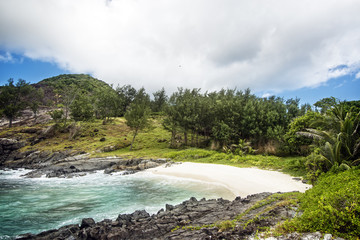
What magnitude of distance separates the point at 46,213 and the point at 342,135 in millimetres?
22106

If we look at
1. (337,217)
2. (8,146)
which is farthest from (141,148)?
(337,217)

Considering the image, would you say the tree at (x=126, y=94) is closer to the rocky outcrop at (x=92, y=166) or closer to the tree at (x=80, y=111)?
the tree at (x=80, y=111)

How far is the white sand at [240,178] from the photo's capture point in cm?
1380

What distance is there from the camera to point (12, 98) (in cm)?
6038

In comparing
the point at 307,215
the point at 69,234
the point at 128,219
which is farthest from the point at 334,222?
the point at 69,234

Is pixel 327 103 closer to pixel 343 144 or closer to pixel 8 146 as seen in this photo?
pixel 343 144

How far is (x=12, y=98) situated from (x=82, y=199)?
227ft

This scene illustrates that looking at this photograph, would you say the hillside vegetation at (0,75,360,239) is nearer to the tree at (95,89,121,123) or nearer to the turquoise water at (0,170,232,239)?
the tree at (95,89,121,123)

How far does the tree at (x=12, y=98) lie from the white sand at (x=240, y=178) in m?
59.2

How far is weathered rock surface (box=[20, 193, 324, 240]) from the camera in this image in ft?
19.8

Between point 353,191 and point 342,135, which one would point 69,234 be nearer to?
point 353,191

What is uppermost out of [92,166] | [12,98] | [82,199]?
[12,98]

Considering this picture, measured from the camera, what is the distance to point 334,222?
15.1 feet

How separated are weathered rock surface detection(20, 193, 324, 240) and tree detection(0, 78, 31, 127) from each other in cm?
6629
